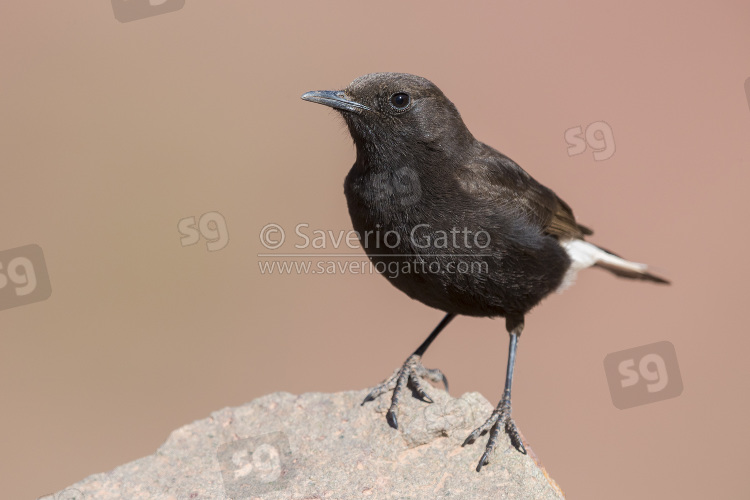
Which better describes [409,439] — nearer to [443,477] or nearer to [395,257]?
[443,477]

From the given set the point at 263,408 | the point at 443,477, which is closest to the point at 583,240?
the point at 443,477

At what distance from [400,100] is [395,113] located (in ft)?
0.32

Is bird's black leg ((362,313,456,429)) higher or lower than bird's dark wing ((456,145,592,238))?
lower

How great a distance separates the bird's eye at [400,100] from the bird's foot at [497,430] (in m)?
2.24

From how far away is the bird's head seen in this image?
17.7 ft

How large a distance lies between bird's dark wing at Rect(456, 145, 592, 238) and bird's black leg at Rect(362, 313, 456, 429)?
142 centimetres

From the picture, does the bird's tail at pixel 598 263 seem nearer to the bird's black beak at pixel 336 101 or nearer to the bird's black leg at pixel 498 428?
the bird's black leg at pixel 498 428

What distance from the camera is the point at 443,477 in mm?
5117

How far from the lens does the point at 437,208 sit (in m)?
5.22

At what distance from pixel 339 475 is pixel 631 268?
11.7ft

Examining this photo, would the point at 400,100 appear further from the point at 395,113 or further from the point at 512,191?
the point at 512,191

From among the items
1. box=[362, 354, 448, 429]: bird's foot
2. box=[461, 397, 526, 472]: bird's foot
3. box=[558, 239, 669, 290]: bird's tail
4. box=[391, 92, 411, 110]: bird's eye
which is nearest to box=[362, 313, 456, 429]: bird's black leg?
box=[362, 354, 448, 429]: bird's foot

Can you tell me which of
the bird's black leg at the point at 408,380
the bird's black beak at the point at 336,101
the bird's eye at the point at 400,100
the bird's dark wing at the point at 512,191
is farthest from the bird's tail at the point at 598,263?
the bird's black beak at the point at 336,101

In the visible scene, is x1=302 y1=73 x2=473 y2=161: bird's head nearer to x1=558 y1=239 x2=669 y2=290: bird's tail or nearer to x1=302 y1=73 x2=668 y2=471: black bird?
x1=302 y1=73 x2=668 y2=471: black bird
